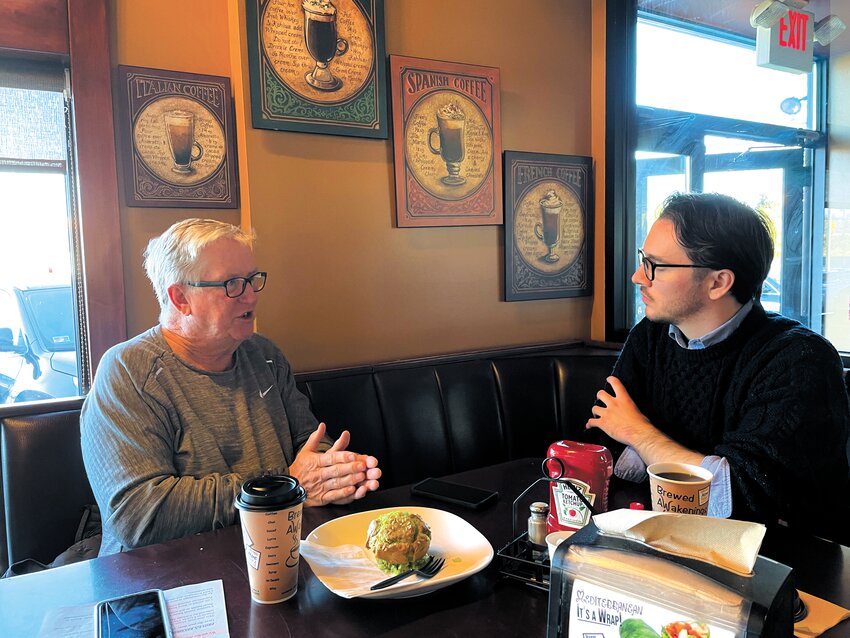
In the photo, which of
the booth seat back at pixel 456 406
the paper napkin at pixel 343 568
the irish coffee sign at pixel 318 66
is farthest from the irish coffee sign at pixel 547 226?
the paper napkin at pixel 343 568

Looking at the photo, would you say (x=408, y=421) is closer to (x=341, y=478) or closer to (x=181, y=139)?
(x=341, y=478)

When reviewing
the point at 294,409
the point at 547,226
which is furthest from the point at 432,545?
the point at 547,226

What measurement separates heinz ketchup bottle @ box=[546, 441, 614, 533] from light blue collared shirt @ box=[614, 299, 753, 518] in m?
0.36

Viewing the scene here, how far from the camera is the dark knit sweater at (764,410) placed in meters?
1.40

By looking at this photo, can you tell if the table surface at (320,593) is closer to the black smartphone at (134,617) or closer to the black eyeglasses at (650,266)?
Result: the black smartphone at (134,617)

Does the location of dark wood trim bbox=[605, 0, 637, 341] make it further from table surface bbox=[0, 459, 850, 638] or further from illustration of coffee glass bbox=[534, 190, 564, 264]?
table surface bbox=[0, 459, 850, 638]

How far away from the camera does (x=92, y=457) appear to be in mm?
1441

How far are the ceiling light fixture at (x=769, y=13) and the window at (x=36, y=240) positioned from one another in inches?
99.5

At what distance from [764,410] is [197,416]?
1378 millimetres

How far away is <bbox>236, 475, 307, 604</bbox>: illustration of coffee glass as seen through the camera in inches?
38.5

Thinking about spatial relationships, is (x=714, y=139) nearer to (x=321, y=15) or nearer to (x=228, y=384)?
(x=321, y=15)

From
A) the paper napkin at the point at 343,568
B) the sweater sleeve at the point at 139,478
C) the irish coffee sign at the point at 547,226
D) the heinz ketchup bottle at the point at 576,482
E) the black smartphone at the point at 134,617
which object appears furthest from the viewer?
the irish coffee sign at the point at 547,226

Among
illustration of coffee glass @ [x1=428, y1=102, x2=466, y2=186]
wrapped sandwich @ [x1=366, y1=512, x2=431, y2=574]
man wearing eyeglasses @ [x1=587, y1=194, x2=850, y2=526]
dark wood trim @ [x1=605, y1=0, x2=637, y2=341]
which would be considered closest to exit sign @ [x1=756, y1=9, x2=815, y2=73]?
dark wood trim @ [x1=605, y1=0, x2=637, y2=341]

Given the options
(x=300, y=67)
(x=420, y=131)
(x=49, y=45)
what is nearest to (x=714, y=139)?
(x=420, y=131)
